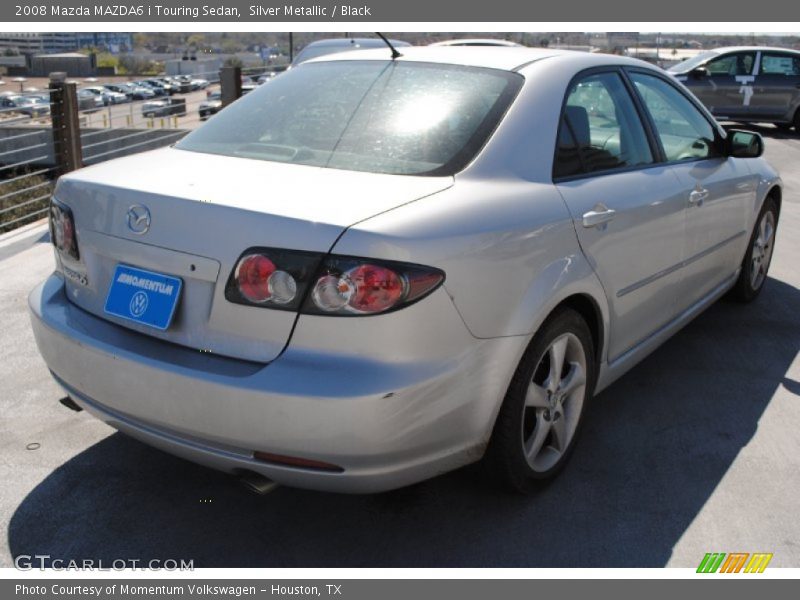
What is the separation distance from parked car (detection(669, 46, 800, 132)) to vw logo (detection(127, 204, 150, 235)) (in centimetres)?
1568

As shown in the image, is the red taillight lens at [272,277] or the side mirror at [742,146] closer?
the red taillight lens at [272,277]

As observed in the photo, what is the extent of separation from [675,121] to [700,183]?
412 millimetres

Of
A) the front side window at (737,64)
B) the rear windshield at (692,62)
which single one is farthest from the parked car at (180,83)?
the front side window at (737,64)

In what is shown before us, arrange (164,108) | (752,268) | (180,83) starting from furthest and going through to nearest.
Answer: (180,83) → (164,108) → (752,268)

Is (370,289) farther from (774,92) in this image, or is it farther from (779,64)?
(779,64)

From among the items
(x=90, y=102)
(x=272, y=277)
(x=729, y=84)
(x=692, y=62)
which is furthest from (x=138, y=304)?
(x=90, y=102)

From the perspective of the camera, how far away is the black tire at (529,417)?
9.12 feet

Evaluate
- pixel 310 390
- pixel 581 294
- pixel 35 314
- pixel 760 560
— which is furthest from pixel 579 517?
pixel 35 314

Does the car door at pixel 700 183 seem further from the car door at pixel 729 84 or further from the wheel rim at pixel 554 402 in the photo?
the car door at pixel 729 84

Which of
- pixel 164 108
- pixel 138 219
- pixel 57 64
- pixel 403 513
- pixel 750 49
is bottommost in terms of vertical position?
pixel 403 513

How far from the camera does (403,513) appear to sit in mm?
2994

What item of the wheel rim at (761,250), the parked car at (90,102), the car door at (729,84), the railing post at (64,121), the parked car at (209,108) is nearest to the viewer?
the wheel rim at (761,250)

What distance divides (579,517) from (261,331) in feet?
4.47

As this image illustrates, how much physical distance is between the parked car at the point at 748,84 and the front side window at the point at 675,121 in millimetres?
13018
